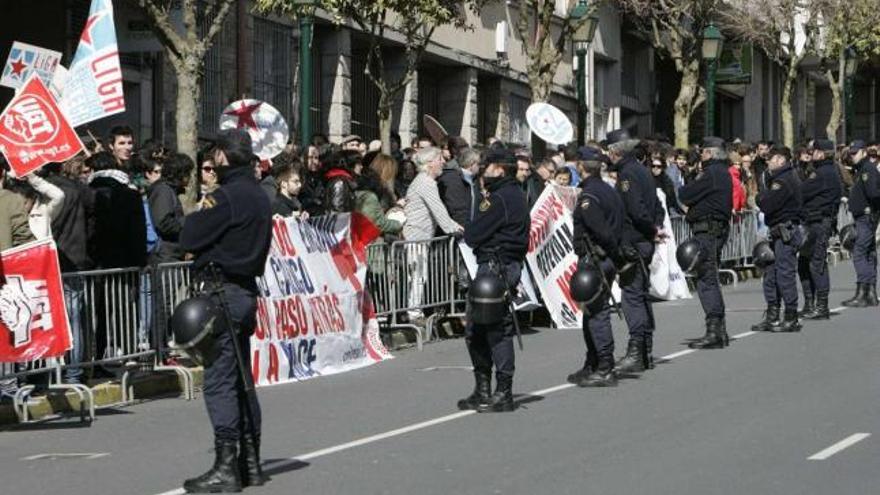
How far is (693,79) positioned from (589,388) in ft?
88.3

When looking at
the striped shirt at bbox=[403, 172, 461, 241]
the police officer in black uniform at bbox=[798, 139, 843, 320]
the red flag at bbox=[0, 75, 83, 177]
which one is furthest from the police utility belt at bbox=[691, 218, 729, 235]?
the red flag at bbox=[0, 75, 83, 177]

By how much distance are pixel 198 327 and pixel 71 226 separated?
4.97 metres

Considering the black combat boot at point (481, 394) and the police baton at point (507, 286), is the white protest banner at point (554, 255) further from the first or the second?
the black combat boot at point (481, 394)

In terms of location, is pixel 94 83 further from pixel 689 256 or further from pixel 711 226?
pixel 711 226

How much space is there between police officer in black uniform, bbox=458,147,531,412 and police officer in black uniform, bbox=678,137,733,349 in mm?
4425

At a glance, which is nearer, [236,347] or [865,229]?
[236,347]

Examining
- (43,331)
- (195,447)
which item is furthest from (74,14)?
(195,447)

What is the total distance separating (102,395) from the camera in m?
14.8

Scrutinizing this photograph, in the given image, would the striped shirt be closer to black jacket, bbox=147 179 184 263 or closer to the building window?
black jacket, bbox=147 179 184 263

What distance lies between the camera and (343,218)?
17.9 meters

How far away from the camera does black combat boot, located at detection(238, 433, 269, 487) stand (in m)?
10.6

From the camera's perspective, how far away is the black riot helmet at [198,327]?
33.6 feet

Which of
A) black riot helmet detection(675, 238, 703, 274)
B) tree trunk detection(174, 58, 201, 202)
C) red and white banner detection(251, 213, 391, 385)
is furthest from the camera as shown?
tree trunk detection(174, 58, 201, 202)

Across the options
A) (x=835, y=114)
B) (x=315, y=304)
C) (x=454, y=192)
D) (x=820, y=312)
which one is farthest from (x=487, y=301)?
(x=835, y=114)
